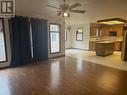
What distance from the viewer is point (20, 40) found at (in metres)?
5.55

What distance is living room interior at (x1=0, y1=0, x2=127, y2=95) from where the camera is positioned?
11.1ft

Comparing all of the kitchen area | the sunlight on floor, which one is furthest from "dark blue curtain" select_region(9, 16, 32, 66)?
the kitchen area

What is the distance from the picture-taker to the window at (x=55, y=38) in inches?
286

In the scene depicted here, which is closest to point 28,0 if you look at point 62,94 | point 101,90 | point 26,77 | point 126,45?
point 26,77

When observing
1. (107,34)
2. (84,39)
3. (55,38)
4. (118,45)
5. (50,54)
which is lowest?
(50,54)

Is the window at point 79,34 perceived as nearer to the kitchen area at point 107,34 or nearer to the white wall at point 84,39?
the white wall at point 84,39

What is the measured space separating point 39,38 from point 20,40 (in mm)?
1075

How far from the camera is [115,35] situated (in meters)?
10.3

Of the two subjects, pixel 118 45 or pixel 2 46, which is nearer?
pixel 2 46

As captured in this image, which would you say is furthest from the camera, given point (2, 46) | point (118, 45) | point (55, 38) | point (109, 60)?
point (118, 45)

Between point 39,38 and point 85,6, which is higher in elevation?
point 85,6

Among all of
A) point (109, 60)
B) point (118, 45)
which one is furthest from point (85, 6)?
point (118, 45)

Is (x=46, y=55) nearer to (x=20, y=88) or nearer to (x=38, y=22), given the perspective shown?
(x=38, y=22)

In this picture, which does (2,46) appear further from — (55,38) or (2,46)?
(55,38)
